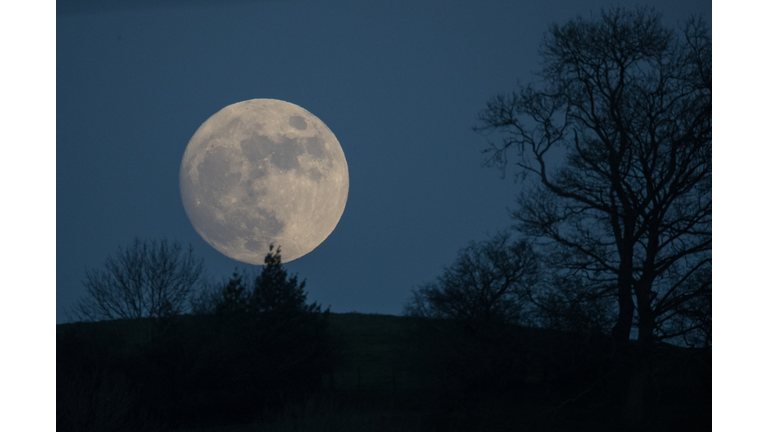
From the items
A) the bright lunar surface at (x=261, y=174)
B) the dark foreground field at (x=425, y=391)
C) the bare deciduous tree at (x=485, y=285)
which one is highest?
the bright lunar surface at (x=261, y=174)

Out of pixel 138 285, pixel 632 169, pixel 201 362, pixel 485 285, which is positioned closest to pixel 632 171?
pixel 632 169

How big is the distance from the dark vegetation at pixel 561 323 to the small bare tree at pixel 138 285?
3648mm

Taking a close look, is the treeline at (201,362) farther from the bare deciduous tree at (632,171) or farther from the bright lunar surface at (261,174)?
the bare deciduous tree at (632,171)

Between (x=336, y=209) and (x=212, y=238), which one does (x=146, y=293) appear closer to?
(x=212, y=238)

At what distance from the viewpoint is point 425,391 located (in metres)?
16.1

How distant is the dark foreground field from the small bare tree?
152cm

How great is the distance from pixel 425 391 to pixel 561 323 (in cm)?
623

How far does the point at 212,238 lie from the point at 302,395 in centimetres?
605

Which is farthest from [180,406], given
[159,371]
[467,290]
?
[467,290]

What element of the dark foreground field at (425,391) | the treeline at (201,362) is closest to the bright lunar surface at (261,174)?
the treeline at (201,362)

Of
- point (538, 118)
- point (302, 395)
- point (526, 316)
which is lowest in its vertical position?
point (302, 395)

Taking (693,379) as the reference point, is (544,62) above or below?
above

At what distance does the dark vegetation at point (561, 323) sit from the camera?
34.6 feet

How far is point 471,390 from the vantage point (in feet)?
48.4
